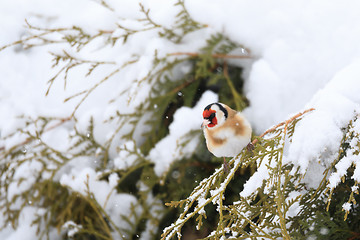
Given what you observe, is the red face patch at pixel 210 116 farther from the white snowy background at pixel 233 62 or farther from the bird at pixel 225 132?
the white snowy background at pixel 233 62

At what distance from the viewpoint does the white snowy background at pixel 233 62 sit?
6.93 ft

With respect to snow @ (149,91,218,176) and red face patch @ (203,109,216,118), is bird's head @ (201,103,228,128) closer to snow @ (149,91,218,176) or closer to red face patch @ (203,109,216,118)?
red face patch @ (203,109,216,118)

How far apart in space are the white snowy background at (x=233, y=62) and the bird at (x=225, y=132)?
36cm

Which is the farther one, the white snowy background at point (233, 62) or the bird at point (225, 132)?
the white snowy background at point (233, 62)

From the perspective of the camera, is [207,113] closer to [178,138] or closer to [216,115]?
[216,115]

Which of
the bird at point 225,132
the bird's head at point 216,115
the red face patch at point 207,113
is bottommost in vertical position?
the bird at point 225,132

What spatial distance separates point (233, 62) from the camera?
2.41 m

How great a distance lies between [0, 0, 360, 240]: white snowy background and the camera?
2.11 metres

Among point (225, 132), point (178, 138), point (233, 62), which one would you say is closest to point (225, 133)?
point (225, 132)

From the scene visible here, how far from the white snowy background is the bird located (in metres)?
0.36

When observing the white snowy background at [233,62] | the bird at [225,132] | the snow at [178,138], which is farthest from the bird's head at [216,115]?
the snow at [178,138]

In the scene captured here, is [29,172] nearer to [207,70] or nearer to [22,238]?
[22,238]

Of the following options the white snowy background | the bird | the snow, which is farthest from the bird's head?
the snow

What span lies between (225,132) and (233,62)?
3.89 ft
